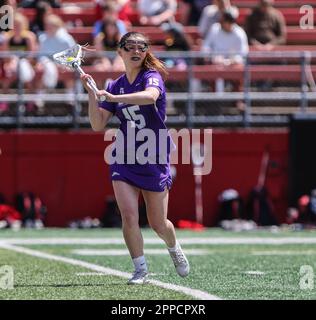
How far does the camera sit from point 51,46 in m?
16.7

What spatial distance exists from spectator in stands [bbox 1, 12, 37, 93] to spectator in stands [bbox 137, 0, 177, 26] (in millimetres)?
2055

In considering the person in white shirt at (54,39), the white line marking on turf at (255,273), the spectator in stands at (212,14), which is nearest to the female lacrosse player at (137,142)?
the white line marking on turf at (255,273)

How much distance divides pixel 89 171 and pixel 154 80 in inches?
307

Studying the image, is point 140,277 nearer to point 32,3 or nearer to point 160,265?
point 160,265

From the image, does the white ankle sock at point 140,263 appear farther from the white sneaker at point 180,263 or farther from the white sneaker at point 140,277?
the white sneaker at point 180,263

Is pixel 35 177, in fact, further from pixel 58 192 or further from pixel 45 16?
pixel 45 16

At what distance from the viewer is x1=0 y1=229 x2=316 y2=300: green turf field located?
26.1 feet

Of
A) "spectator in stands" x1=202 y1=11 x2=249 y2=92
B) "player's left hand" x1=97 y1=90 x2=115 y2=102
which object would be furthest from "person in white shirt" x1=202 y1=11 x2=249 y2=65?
"player's left hand" x1=97 y1=90 x2=115 y2=102

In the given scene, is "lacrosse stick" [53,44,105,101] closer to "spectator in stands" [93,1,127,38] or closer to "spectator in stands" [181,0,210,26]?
"spectator in stands" [93,1,127,38]

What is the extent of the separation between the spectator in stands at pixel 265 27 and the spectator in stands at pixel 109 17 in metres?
1.90

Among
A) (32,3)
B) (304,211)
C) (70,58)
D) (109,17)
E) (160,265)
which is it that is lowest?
(304,211)

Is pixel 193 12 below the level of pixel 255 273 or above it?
above

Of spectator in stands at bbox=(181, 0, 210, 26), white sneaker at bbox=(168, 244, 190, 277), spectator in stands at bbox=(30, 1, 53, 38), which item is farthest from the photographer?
spectator in stands at bbox=(181, 0, 210, 26)

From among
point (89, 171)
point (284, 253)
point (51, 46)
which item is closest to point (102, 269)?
point (284, 253)
